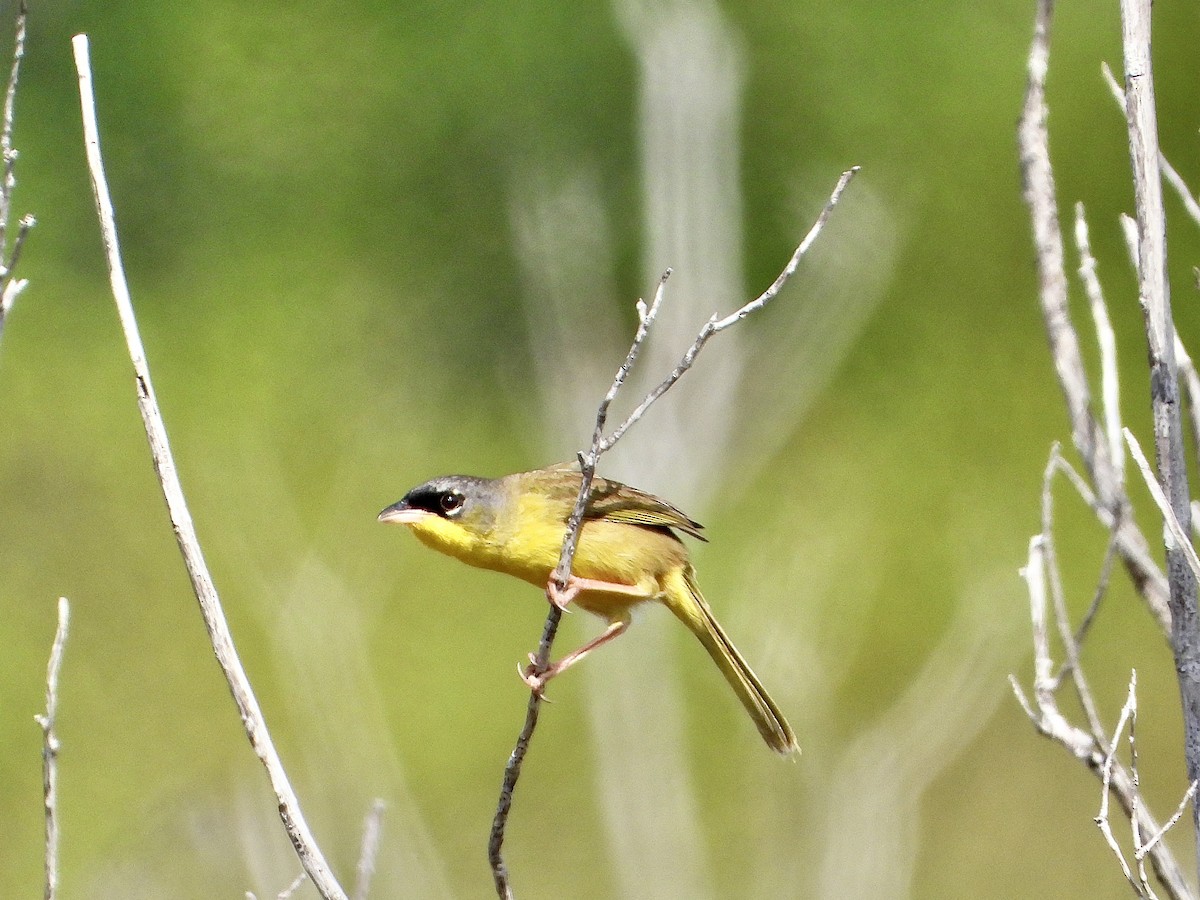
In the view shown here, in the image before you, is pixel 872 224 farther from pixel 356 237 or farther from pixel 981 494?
pixel 356 237

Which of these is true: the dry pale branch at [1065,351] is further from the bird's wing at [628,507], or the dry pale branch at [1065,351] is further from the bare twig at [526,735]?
the bird's wing at [628,507]

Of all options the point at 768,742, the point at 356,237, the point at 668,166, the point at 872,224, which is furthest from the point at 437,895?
the point at 356,237

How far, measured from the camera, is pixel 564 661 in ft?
9.55

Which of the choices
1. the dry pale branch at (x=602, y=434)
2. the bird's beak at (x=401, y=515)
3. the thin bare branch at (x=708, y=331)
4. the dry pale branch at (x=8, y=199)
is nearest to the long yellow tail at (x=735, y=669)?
the bird's beak at (x=401, y=515)

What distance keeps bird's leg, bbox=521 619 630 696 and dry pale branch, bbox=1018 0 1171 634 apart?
0.94 meters

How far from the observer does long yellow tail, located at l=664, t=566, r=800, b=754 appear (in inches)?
130

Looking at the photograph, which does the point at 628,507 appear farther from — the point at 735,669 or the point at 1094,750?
the point at 1094,750

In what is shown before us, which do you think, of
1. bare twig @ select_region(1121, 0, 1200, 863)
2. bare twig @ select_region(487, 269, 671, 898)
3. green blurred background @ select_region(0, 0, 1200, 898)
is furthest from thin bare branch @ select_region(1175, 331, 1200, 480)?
green blurred background @ select_region(0, 0, 1200, 898)

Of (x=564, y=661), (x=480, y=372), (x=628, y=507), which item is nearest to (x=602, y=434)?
(x=564, y=661)

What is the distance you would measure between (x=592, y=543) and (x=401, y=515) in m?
0.46

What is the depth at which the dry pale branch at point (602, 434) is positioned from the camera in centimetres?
181

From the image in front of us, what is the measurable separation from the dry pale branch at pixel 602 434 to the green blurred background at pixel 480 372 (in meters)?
3.08

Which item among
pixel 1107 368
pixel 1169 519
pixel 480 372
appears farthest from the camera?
pixel 480 372

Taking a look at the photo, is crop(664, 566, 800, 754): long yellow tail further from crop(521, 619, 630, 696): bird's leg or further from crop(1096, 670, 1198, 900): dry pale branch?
crop(1096, 670, 1198, 900): dry pale branch
